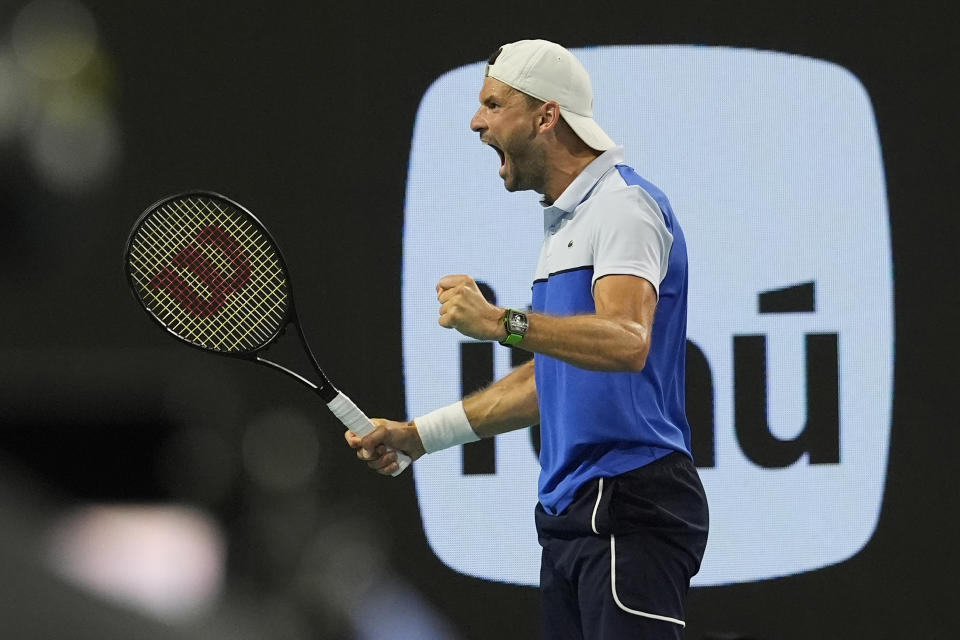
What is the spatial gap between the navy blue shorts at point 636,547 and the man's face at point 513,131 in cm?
64

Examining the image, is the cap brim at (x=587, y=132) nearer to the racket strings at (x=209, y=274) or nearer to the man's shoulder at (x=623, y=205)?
the man's shoulder at (x=623, y=205)

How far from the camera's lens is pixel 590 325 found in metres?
2.26

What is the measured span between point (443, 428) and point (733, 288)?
62.3 inches

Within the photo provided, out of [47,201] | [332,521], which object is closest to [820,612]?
[332,521]

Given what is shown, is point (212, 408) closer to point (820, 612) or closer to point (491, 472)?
point (491, 472)

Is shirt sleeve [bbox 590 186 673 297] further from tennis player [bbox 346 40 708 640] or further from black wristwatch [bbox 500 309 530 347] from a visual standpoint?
black wristwatch [bbox 500 309 530 347]

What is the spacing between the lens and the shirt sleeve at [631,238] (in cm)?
232

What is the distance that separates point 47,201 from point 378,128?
0.99 metres

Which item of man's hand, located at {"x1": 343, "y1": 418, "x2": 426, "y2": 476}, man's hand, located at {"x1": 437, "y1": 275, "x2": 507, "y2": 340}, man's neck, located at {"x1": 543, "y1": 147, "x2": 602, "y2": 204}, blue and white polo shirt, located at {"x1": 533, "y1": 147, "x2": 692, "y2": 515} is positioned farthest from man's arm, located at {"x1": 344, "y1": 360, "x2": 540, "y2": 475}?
man's hand, located at {"x1": 437, "y1": 275, "x2": 507, "y2": 340}

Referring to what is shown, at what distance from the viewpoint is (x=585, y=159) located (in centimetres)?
263

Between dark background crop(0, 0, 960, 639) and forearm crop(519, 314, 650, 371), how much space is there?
5.84 feet

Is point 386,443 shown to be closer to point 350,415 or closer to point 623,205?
point 350,415

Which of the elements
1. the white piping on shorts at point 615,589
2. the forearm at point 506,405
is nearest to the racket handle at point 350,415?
the forearm at point 506,405

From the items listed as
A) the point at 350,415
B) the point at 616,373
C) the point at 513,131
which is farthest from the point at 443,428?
the point at 513,131
